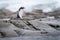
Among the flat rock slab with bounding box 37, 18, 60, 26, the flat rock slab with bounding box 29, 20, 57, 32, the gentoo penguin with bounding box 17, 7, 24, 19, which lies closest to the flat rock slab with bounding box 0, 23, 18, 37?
the gentoo penguin with bounding box 17, 7, 24, 19

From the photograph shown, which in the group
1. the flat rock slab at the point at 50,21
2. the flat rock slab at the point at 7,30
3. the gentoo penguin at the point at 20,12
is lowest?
the flat rock slab at the point at 7,30

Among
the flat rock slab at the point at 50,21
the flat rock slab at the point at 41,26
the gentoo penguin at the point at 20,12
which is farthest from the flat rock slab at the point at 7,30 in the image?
the flat rock slab at the point at 50,21

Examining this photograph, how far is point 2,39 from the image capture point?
629 centimetres

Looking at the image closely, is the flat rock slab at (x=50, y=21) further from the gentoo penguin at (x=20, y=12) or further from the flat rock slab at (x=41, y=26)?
the gentoo penguin at (x=20, y=12)

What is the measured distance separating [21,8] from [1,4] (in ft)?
2.56

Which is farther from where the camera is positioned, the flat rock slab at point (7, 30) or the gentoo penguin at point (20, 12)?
the gentoo penguin at point (20, 12)

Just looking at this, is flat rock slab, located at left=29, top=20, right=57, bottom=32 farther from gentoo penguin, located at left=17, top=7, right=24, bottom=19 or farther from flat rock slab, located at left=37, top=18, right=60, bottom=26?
gentoo penguin, located at left=17, top=7, right=24, bottom=19

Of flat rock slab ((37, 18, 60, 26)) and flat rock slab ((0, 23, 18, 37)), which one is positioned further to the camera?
flat rock slab ((37, 18, 60, 26))

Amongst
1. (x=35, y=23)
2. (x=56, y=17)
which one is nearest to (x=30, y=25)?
(x=35, y=23)

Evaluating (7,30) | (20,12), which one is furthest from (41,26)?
(7,30)

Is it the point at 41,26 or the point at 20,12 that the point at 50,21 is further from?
the point at 20,12

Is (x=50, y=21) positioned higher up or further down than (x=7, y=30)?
higher up

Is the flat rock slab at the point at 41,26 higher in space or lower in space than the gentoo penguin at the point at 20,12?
lower

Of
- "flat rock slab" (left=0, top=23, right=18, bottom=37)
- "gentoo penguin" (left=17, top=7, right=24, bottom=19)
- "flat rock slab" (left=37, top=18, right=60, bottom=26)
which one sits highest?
"gentoo penguin" (left=17, top=7, right=24, bottom=19)
